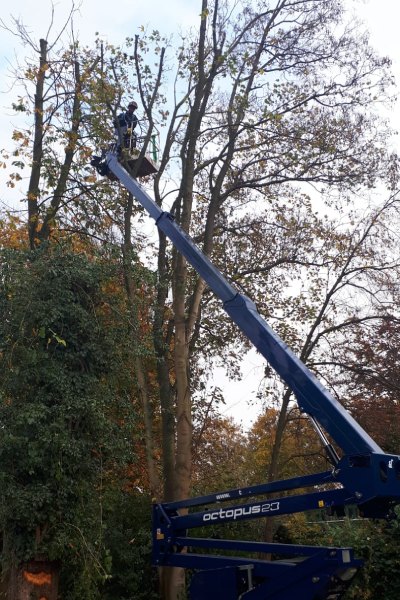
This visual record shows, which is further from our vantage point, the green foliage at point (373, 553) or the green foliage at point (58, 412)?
the green foliage at point (373, 553)

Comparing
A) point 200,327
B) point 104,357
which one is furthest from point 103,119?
point 104,357

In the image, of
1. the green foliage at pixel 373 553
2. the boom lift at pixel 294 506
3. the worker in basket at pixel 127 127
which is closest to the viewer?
the boom lift at pixel 294 506

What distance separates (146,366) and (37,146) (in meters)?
5.90

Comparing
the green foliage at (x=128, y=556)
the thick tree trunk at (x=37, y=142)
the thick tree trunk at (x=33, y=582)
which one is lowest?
the thick tree trunk at (x=33, y=582)

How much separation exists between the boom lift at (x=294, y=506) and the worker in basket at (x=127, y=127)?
6582 mm

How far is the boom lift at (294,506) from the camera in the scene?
689 cm

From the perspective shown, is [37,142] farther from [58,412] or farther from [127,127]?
[58,412]

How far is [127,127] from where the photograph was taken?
1503 centimetres

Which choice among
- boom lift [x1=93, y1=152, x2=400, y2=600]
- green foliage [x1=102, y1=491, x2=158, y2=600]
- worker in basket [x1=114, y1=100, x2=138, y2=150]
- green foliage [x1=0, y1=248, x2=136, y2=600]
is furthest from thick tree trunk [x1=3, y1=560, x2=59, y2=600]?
worker in basket [x1=114, y1=100, x2=138, y2=150]

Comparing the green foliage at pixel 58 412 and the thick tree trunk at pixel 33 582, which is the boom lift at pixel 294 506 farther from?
the thick tree trunk at pixel 33 582

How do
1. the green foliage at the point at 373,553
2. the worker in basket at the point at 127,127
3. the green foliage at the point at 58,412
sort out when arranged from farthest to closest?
the worker in basket at the point at 127,127
the green foliage at the point at 373,553
the green foliage at the point at 58,412

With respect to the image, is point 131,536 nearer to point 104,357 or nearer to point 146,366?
point 146,366

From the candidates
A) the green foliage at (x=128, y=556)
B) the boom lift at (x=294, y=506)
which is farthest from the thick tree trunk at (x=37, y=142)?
the boom lift at (x=294, y=506)

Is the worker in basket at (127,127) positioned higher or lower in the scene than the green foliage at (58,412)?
higher
